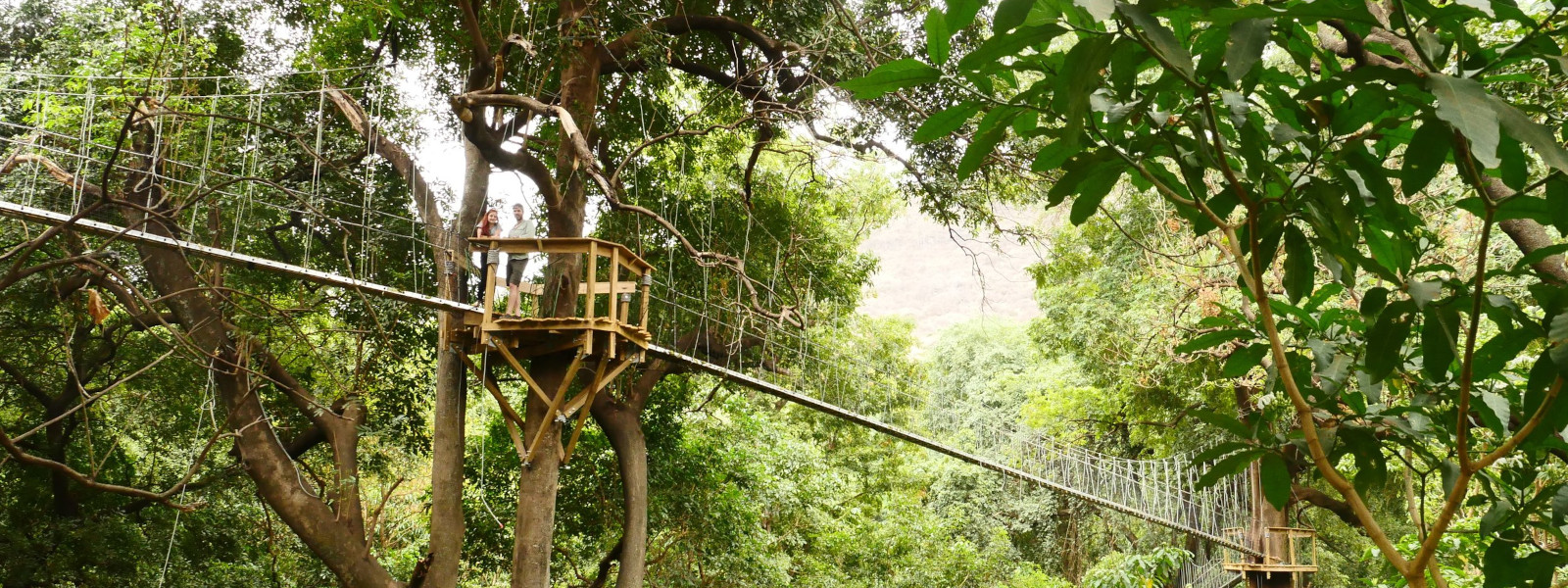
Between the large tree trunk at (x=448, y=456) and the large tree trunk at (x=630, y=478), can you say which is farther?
the large tree trunk at (x=630, y=478)

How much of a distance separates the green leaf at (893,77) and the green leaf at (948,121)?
0.03 m

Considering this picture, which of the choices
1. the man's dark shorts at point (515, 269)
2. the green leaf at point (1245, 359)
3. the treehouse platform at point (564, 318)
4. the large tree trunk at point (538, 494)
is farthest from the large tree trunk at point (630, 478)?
the green leaf at point (1245, 359)

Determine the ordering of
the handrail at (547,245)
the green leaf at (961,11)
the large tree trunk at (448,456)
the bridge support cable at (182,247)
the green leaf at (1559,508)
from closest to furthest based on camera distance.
A: the green leaf at (961,11)
the green leaf at (1559,508)
the bridge support cable at (182,247)
the handrail at (547,245)
the large tree trunk at (448,456)

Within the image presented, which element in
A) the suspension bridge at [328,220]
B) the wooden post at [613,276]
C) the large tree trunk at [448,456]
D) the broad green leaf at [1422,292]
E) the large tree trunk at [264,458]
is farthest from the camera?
the large tree trunk at [448,456]

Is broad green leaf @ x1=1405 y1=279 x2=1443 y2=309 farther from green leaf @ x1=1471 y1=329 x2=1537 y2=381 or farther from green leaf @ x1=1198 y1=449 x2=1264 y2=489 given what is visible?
green leaf @ x1=1198 y1=449 x2=1264 y2=489

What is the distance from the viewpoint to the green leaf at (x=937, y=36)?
673mm

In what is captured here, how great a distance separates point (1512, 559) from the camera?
82cm

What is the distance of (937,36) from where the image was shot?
682 mm

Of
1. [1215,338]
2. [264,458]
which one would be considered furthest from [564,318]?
[1215,338]

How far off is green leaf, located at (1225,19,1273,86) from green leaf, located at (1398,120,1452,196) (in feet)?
0.44

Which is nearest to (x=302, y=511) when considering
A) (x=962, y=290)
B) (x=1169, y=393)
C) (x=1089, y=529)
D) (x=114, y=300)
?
(x=114, y=300)

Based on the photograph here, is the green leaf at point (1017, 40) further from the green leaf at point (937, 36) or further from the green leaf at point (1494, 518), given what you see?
the green leaf at point (1494, 518)

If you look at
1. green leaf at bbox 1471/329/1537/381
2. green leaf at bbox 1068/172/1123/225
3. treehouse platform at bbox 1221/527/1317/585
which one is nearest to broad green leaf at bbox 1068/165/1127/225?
green leaf at bbox 1068/172/1123/225

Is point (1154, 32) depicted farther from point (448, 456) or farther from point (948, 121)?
point (448, 456)
